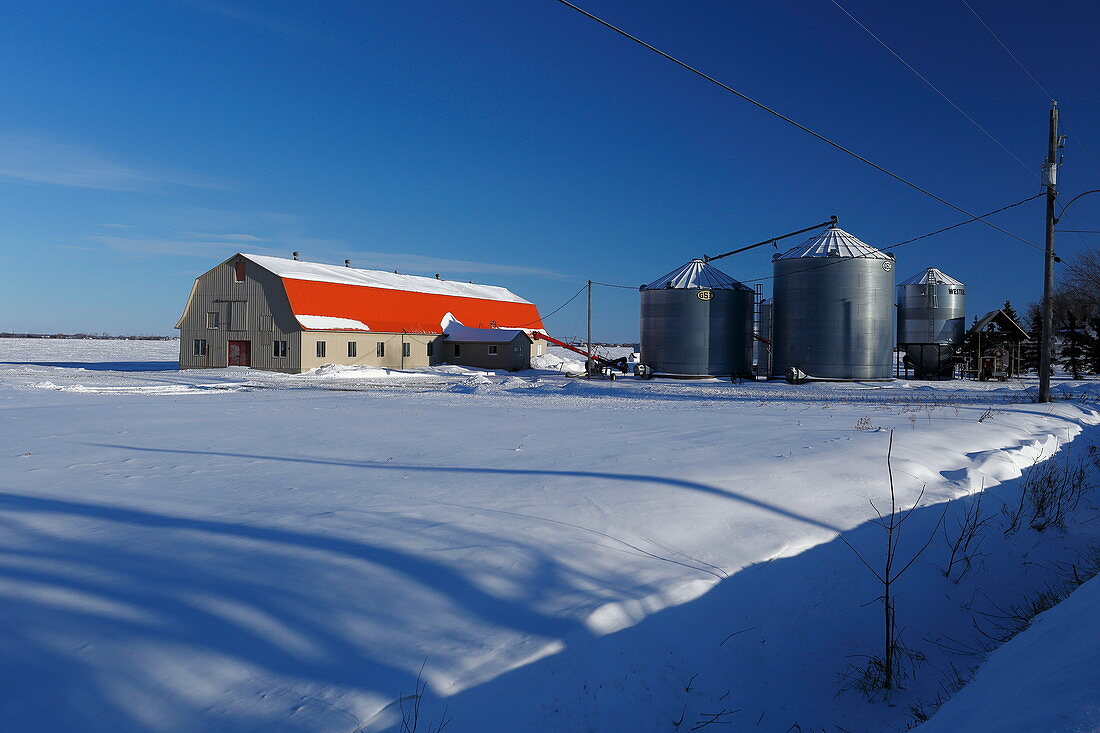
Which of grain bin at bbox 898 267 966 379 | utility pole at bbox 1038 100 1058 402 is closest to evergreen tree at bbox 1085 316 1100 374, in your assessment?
grain bin at bbox 898 267 966 379

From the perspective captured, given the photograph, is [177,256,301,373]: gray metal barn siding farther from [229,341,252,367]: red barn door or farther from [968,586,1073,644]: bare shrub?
[968,586,1073,644]: bare shrub

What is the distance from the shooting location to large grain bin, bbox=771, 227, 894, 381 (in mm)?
33688

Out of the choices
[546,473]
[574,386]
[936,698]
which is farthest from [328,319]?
[936,698]

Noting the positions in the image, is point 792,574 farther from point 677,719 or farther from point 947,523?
point 947,523

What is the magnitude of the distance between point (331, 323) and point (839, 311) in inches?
1177

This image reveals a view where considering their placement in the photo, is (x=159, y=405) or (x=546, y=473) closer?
(x=546, y=473)

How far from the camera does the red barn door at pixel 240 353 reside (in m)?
42.3

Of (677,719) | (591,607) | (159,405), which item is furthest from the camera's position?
(159,405)

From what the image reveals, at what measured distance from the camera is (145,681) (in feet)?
12.9

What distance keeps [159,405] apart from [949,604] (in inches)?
835

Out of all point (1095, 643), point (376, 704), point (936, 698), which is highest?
point (1095, 643)

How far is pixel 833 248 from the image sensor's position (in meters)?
34.4

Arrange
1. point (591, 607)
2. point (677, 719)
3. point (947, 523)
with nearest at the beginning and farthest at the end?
point (677, 719) < point (591, 607) < point (947, 523)

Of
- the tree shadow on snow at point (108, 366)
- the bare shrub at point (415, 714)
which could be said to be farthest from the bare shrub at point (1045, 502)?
the tree shadow on snow at point (108, 366)
